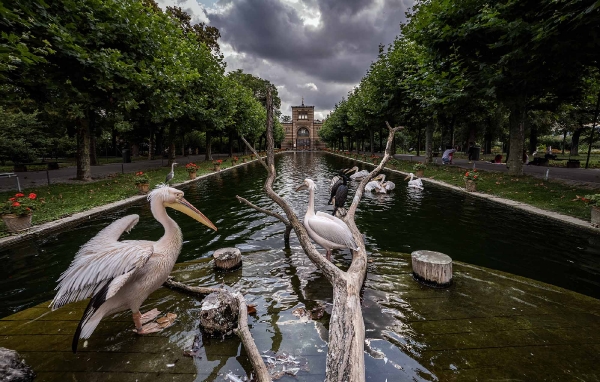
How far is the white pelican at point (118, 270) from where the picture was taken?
2654mm

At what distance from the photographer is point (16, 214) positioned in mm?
6805

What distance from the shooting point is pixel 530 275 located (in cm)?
507

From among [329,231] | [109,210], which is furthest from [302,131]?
[329,231]

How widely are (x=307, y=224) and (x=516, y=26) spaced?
35.7 ft

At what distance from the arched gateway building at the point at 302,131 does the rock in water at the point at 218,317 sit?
346ft

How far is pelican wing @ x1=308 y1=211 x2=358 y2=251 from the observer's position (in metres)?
4.94

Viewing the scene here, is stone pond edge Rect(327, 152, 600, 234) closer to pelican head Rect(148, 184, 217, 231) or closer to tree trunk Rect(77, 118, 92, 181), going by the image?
pelican head Rect(148, 184, 217, 231)

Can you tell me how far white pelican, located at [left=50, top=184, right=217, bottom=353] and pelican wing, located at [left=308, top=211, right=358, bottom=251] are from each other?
2571mm

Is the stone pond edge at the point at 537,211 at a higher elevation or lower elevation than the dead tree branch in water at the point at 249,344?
higher

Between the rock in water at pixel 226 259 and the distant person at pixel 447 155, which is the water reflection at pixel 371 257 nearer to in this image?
the rock in water at pixel 226 259

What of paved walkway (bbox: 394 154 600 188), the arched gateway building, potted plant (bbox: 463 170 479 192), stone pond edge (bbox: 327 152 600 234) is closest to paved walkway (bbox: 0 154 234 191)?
potted plant (bbox: 463 170 479 192)

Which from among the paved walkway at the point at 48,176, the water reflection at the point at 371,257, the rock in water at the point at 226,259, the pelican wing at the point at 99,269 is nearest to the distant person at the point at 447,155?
the water reflection at the point at 371,257

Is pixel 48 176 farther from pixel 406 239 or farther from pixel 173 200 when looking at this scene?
pixel 406 239

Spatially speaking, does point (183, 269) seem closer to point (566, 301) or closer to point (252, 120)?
point (566, 301)
